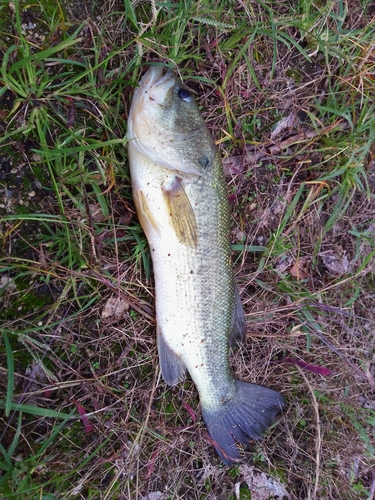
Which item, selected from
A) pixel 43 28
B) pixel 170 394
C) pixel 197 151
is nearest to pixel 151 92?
pixel 197 151

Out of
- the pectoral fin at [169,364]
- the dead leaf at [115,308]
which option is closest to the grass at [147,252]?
the dead leaf at [115,308]

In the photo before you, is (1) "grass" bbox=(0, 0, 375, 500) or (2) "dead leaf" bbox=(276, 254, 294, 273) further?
(2) "dead leaf" bbox=(276, 254, 294, 273)

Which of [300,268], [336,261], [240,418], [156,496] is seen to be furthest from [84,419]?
[336,261]

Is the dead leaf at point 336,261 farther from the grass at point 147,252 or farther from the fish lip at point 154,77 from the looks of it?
the fish lip at point 154,77

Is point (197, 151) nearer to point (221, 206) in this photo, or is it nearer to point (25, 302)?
point (221, 206)

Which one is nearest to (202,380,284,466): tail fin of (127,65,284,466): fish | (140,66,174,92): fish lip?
(127,65,284,466): fish

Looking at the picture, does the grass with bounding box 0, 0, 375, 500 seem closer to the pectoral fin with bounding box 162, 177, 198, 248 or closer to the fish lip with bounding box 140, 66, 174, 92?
the fish lip with bounding box 140, 66, 174, 92
